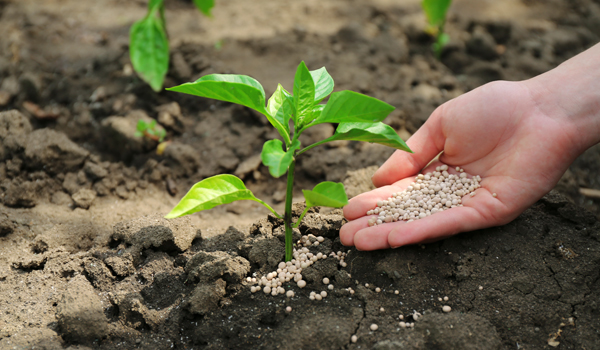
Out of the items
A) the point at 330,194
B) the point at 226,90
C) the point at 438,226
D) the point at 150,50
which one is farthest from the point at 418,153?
the point at 150,50

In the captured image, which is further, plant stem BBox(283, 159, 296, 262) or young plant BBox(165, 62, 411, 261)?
plant stem BBox(283, 159, 296, 262)

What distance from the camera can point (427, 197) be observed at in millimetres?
2018

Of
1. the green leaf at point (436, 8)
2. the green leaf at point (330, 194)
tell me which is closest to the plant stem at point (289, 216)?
the green leaf at point (330, 194)

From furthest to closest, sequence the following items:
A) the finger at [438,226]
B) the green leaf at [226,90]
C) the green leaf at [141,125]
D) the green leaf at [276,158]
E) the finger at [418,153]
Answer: the green leaf at [141,125]
the finger at [418,153]
the finger at [438,226]
the green leaf at [226,90]
the green leaf at [276,158]

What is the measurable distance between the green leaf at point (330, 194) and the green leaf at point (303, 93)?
31cm

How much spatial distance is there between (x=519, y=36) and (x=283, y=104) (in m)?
3.08

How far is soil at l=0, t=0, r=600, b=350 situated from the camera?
1636mm

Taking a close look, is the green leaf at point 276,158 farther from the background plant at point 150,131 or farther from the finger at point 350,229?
the background plant at point 150,131

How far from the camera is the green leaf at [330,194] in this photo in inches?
58.0

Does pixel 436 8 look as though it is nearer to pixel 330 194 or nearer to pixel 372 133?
pixel 372 133

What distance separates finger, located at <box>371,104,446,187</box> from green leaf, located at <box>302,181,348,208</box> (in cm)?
72

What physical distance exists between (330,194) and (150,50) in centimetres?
197

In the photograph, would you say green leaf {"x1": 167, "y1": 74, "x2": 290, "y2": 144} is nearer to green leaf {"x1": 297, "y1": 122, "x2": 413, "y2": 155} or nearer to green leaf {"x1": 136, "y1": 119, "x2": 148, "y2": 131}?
green leaf {"x1": 297, "y1": 122, "x2": 413, "y2": 155}

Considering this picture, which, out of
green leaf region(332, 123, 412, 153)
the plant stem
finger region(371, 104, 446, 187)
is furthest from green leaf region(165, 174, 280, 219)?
finger region(371, 104, 446, 187)
